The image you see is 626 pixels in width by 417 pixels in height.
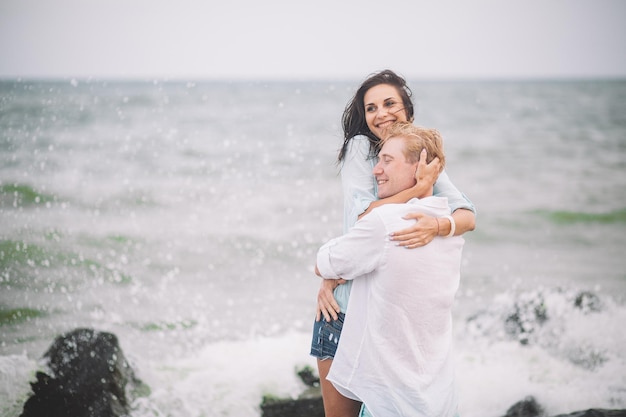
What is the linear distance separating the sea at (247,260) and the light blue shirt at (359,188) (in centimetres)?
114

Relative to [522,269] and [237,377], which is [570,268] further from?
[237,377]

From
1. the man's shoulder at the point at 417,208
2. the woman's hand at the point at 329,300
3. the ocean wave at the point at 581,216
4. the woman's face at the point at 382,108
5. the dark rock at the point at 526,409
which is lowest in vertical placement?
the dark rock at the point at 526,409

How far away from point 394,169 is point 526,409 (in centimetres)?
299

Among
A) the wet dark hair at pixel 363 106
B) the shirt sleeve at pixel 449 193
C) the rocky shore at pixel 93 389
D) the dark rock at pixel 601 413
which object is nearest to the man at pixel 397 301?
the shirt sleeve at pixel 449 193

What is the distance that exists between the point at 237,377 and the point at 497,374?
2.44 metres

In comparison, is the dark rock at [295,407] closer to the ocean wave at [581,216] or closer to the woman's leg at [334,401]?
the woman's leg at [334,401]

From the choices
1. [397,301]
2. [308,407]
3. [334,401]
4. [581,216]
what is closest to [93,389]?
[308,407]

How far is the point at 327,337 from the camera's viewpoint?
9.03 feet

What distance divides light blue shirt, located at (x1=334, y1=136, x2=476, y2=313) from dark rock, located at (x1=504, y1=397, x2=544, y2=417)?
248 centimetres

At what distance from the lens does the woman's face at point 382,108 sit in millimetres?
3037

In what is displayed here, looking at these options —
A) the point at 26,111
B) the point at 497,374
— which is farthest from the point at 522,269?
the point at 26,111

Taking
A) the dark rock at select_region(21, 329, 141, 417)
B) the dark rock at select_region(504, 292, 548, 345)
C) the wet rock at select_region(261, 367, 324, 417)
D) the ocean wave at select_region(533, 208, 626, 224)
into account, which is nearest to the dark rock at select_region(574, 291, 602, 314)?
the dark rock at select_region(504, 292, 548, 345)

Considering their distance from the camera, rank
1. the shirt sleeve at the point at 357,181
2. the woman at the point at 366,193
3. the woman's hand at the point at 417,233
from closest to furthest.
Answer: the woman's hand at the point at 417,233, the woman at the point at 366,193, the shirt sleeve at the point at 357,181

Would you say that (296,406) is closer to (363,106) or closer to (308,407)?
(308,407)
